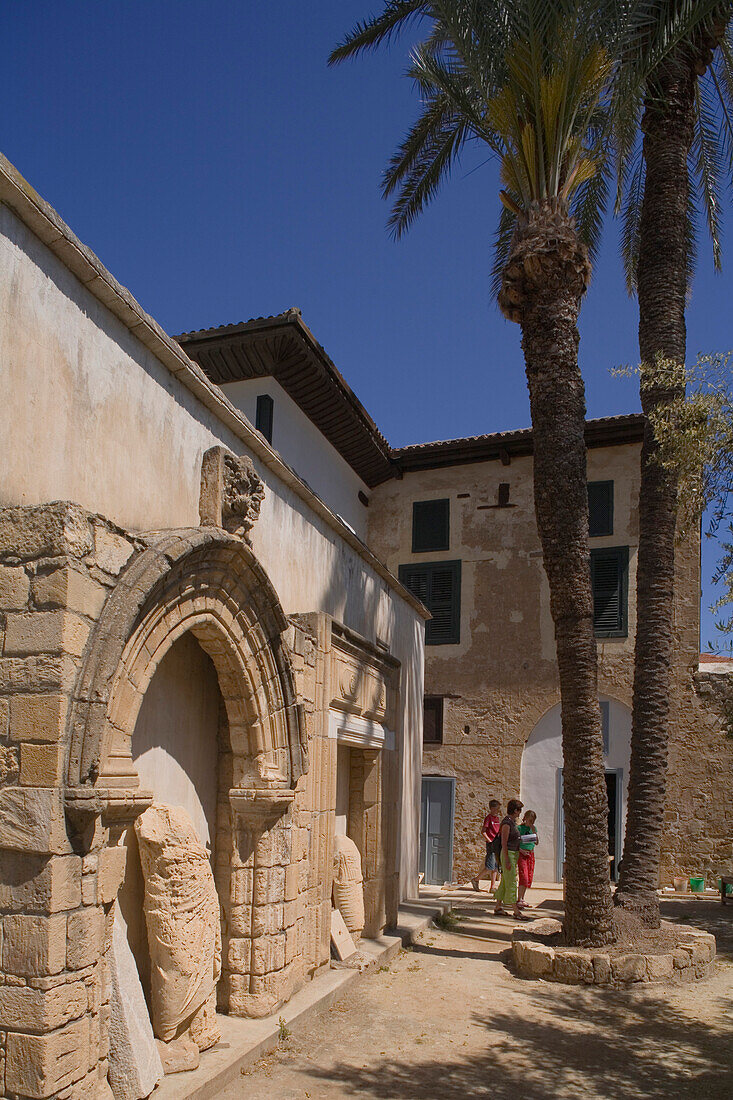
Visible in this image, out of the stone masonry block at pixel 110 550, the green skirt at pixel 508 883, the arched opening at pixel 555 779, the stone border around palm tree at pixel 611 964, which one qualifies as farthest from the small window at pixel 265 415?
the stone masonry block at pixel 110 550

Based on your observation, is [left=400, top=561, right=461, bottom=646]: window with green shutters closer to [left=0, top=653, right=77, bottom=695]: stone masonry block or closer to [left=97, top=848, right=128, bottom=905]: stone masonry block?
[left=97, top=848, right=128, bottom=905]: stone masonry block

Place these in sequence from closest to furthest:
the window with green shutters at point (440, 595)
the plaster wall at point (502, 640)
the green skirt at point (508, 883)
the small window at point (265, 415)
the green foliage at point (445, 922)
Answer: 1. the green foliage at point (445, 922)
2. the green skirt at point (508, 883)
3. the small window at point (265, 415)
4. the plaster wall at point (502, 640)
5. the window with green shutters at point (440, 595)

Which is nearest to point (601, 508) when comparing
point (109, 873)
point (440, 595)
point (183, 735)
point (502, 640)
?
point (502, 640)

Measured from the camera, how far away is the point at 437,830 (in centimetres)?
1606

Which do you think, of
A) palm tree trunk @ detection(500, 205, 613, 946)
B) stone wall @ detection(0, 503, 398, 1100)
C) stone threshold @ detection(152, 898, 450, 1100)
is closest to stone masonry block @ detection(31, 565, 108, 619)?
stone wall @ detection(0, 503, 398, 1100)

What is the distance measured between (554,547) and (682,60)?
233 inches

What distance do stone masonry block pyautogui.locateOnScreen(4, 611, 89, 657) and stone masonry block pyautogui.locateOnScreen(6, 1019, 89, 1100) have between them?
1588 millimetres

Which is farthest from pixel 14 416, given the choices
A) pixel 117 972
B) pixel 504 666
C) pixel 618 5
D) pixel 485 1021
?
pixel 504 666

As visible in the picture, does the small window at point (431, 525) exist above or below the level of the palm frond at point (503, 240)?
below

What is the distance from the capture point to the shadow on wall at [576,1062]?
5.66 metres

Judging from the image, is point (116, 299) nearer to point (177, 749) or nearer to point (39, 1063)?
point (177, 749)

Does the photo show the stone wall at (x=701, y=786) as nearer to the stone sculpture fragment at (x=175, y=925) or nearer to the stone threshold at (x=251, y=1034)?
the stone threshold at (x=251, y=1034)

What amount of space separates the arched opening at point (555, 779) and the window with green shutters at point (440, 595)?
7.45 ft

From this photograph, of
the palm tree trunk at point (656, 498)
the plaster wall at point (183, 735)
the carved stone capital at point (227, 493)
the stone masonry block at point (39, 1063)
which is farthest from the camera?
the palm tree trunk at point (656, 498)
